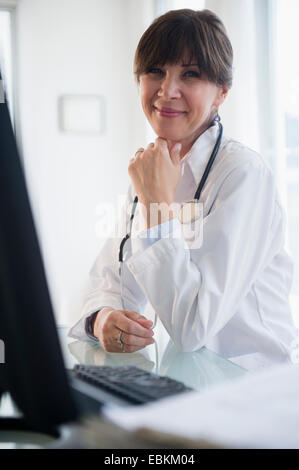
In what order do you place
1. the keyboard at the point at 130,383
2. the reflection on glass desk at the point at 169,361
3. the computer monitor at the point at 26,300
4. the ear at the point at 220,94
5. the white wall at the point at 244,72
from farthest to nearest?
the white wall at the point at 244,72 < the ear at the point at 220,94 < the reflection on glass desk at the point at 169,361 < the keyboard at the point at 130,383 < the computer monitor at the point at 26,300

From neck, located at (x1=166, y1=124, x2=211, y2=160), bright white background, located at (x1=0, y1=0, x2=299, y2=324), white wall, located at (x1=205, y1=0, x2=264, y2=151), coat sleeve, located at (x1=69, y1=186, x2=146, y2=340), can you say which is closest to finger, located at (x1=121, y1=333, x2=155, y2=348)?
coat sleeve, located at (x1=69, y1=186, x2=146, y2=340)

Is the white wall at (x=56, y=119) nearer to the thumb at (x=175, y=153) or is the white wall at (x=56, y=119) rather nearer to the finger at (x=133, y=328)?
the thumb at (x=175, y=153)

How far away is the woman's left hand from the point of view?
1138 mm

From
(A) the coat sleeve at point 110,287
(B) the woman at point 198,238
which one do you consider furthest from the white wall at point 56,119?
(B) the woman at point 198,238

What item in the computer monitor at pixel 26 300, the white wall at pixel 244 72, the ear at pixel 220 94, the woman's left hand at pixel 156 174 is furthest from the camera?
the white wall at pixel 244 72

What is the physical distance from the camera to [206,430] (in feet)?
1.21

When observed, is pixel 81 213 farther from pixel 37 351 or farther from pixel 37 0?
pixel 37 351

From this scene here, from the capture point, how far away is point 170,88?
50.6 inches

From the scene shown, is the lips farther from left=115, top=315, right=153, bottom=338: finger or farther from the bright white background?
the bright white background

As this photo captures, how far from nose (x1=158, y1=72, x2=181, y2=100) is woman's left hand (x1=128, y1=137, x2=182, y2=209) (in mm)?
114

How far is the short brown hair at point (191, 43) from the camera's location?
1236mm

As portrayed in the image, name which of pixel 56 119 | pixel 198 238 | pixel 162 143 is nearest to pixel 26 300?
pixel 198 238

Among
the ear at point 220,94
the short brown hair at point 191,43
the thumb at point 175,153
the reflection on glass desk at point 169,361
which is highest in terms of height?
the short brown hair at point 191,43
